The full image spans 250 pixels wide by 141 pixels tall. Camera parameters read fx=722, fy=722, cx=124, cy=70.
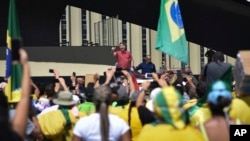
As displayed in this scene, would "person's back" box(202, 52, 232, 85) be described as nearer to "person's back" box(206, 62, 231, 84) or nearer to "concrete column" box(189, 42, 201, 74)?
"person's back" box(206, 62, 231, 84)

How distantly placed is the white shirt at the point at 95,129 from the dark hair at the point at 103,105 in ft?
0.15

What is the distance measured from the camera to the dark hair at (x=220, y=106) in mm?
6027

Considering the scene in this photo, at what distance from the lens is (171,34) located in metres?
12.4

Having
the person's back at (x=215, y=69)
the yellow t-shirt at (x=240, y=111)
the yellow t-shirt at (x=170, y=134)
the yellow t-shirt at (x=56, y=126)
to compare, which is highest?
the person's back at (x=215, y=69)

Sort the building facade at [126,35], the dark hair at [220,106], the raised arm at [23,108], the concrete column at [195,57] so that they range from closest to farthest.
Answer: the raised arm at [23,108]
the dark hair at [220,106]
the building facade at [126,35]
the concrete column at [195,57]

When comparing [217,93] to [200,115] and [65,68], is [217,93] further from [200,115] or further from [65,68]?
[65,68]

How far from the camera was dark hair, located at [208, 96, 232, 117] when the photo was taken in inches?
237

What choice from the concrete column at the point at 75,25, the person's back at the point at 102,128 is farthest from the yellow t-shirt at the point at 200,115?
the concrete column at the point at 75,25

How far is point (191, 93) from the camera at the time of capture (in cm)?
922

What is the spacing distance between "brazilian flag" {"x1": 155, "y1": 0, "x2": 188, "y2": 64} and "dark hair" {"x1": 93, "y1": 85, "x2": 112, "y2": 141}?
5591 mm

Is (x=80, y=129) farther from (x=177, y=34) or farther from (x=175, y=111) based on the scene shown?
(x=177, y=34)

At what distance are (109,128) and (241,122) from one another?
1275 mm

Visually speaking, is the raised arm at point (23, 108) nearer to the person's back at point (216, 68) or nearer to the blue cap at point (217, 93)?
the blue cap at point (217, 93)

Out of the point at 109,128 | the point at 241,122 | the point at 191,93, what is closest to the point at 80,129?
the point at 109,128
